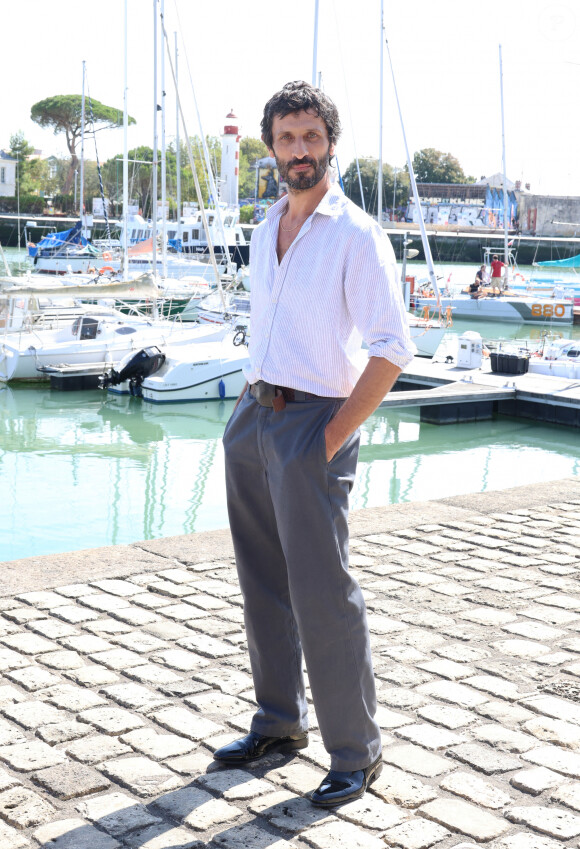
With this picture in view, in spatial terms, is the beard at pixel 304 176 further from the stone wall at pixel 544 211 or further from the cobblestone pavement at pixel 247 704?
the stone wall at pixel 544 211

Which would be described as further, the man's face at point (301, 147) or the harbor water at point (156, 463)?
the harbor water at point (156, 463)

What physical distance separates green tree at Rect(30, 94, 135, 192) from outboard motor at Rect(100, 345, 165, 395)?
76320 millimetres

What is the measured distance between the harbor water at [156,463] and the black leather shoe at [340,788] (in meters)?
3.73

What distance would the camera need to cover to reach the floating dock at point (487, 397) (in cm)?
1764

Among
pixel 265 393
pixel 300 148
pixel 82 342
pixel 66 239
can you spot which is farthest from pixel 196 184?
pixel 66 239

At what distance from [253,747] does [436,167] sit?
131 metres

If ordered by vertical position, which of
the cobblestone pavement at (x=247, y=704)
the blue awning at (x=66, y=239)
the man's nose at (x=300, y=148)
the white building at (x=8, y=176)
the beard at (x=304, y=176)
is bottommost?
the cobblestone pavement at (x=247, y=704)

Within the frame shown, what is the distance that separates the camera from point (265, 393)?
2936 mm

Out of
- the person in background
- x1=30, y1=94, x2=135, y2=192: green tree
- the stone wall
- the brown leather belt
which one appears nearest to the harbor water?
the brown leather belt

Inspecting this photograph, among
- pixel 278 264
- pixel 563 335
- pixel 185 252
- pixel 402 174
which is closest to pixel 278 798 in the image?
pixel 278 264

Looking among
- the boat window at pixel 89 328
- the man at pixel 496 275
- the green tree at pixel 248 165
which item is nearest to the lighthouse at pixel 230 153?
the man at pixel 496 275

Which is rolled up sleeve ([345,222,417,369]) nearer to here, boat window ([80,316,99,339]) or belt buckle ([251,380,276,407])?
belt buckle ([251,380,276,407])

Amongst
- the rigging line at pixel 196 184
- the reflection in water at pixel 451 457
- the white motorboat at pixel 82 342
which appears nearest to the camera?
the reflection in water at pixel 451 457

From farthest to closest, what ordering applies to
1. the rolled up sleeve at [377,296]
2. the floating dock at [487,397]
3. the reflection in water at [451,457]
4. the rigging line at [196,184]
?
the rigging line at [196,184], the floating dock at [487,397], the reflection in water at [451,457], the rolled up sleeve at [377,296]
